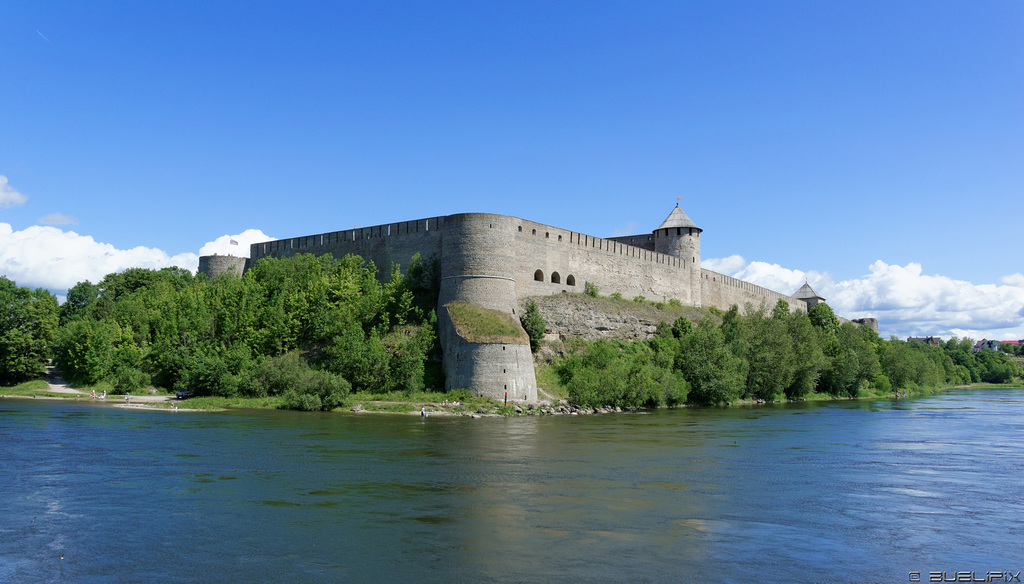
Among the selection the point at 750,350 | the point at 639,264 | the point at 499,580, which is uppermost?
the point at 639,264

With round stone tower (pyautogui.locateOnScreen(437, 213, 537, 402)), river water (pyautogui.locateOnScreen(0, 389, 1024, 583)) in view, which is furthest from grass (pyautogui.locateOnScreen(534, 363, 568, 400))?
river water (pyautogui.locateOnScreen(0, 389, 1024, 583))

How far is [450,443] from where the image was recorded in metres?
20.3

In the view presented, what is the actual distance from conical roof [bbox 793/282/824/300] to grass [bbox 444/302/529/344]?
47220 mm

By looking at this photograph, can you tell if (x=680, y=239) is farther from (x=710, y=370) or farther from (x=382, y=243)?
(x=382, y=243)

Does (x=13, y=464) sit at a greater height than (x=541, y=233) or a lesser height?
lesser

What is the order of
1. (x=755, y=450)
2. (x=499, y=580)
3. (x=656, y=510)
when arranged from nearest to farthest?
(x=499, y=580), (x=656, y=510), (x=755, y=450)

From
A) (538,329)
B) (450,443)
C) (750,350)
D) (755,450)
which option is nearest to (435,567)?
(450,443)

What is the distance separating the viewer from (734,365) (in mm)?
38219

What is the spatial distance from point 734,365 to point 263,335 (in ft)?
79.2

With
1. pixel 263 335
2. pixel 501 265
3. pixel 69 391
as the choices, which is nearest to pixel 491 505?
pixel 501 265

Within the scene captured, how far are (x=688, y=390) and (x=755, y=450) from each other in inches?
675

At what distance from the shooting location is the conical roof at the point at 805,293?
235 feet

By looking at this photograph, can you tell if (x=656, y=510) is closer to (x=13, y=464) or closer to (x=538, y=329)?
(x=13, y=464)

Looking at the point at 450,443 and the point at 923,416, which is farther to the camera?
the point at 923,416
